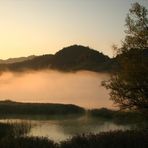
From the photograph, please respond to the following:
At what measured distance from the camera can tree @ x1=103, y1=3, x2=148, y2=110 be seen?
121ft

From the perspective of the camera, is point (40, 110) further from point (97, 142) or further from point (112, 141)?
point (97, 142)

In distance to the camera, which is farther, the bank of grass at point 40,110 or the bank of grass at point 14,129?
the bank of grass at point 40,110

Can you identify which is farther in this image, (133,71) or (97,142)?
(133,71)

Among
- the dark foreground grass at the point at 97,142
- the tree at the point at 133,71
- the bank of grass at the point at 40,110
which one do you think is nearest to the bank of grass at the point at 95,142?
the dark foreground grass at the point at 97,142

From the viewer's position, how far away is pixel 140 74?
3675 cm

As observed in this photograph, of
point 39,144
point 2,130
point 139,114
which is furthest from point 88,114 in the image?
point 39,144

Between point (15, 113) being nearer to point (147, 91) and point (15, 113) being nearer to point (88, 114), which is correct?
point (88, 114)

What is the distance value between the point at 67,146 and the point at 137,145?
404 cm

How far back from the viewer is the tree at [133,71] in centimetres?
3688

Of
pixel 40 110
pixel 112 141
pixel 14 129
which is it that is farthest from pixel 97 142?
pixel 40 110

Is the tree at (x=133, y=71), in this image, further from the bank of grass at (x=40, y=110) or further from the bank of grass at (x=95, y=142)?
the bank of grass at (x=40, y=110)

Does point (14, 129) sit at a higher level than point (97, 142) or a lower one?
lower

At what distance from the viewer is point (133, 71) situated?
37.0 meters

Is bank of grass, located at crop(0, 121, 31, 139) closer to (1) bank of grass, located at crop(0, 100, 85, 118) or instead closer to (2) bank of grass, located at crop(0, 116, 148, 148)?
(2) bank of grass, located at crop(0, 116, 148, 148)
